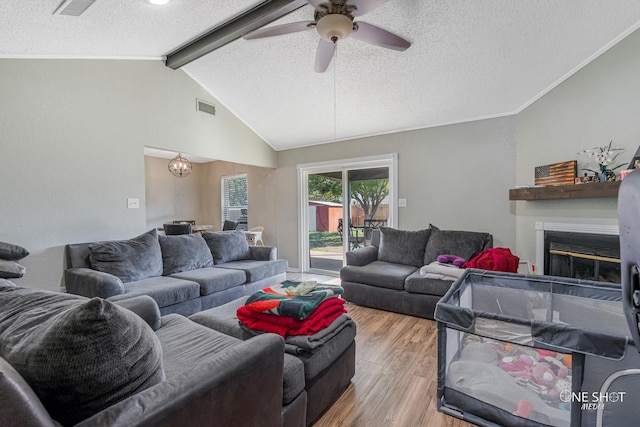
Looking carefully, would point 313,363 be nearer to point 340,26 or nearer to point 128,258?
point 340,26

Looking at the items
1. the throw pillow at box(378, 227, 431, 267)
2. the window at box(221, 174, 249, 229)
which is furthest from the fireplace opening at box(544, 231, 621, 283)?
the window at box(221, 174, 249, 229)

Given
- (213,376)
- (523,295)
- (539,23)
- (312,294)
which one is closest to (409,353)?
(523,295)

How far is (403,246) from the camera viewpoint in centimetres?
378

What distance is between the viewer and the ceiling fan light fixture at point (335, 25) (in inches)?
72.9

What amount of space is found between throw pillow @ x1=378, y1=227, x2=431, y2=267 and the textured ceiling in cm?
163

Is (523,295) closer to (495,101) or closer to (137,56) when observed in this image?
(495,101)

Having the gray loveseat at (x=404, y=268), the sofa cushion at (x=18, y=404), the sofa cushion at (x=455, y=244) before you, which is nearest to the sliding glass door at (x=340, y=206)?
the gray loveseat at (x=404, y=268)

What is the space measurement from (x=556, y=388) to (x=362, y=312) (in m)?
2.02

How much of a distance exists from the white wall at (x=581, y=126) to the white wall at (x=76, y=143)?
4.41 metres

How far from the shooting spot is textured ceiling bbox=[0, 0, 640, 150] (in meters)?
2.36

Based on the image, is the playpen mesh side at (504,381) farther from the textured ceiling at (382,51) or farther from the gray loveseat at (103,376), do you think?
the textured ceiling at (382,51)

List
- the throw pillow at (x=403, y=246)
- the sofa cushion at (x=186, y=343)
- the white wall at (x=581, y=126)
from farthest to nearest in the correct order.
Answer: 1. the throw pillow at (x=403, y=246)
2. the white wall at (x=581, y=126)
3. the sofa cushion at (x=186, y=343)

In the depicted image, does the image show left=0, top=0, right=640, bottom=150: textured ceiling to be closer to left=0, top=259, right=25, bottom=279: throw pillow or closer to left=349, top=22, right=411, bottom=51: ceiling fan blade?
left=349, top=22, right=411, bottom=51: ceiling fan blade

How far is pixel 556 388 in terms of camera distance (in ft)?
4.56
